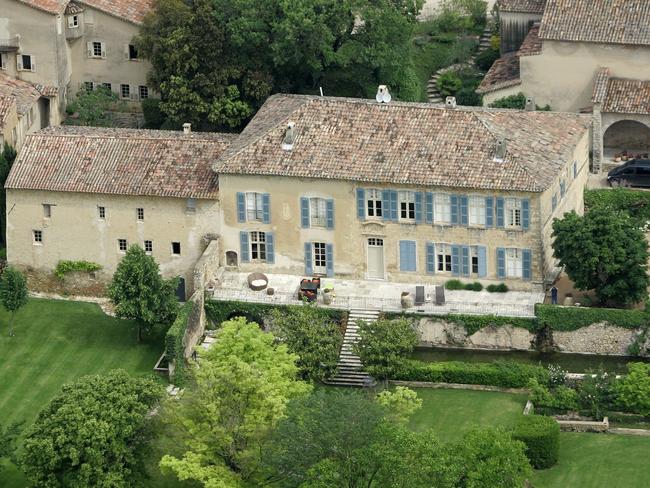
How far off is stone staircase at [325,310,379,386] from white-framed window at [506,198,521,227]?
726cm

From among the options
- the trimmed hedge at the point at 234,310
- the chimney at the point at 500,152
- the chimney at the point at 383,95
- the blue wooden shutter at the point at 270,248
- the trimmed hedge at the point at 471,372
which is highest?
the chimney at the point at 383,95

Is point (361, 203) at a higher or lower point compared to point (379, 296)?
higher

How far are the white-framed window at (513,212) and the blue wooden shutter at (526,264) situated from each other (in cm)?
138

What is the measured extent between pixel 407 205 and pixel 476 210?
10.4ft

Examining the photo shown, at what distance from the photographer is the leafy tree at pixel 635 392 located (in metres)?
107

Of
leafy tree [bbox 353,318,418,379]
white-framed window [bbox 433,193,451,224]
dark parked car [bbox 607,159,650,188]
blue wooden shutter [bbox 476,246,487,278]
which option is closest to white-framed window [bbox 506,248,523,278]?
blue wooden shutter [bbox 476,246,487,278]

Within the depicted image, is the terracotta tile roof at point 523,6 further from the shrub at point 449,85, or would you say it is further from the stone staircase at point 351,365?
the stone staircase at point 351,365

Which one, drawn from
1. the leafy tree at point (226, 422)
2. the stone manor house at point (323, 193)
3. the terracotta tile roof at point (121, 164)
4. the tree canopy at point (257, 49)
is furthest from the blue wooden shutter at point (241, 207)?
the leafy tree at point (226, 422)

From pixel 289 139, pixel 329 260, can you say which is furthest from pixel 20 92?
pixel 329 260

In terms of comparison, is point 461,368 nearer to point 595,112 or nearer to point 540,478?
point 540,478

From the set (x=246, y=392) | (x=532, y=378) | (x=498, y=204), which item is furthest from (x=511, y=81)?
(x=246, y=392)

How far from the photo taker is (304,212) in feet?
381

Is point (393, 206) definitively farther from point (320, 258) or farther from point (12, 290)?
point (12, 290)

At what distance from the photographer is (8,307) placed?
11506 centimetres
